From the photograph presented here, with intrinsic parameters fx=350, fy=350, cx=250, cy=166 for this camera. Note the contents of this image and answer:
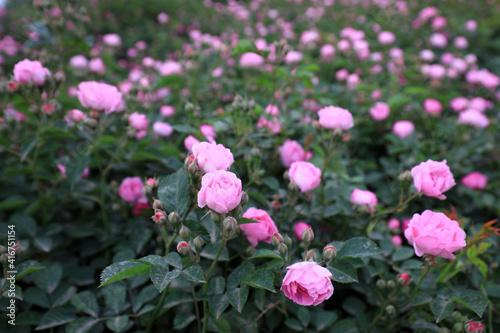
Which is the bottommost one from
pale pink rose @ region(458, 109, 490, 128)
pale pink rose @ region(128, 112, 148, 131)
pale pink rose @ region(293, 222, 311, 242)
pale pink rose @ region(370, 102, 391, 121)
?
pale pink rose @ region(370, 102, 391, 121)

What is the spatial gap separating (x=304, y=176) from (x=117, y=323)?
712mm

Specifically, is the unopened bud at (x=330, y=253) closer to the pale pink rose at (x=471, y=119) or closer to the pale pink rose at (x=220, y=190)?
the pale pink rose at (x=220, y=190)

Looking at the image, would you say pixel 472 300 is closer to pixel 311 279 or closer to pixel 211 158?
pixel 311 279

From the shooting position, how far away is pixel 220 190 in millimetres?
777

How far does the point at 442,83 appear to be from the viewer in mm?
2871

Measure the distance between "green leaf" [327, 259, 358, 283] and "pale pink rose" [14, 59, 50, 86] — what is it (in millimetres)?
1188

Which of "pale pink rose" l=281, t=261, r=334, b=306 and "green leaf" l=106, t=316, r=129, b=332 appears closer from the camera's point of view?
"pale pink rose" l=281, t=261, r=334, b=306

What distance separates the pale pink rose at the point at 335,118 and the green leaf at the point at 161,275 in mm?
742

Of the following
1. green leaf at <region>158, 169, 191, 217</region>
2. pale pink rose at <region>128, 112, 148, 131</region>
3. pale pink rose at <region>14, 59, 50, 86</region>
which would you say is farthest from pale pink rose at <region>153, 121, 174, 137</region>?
green leaf at <region>158, 169, 191, 217</region>

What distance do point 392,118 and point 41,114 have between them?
1878 millimetres

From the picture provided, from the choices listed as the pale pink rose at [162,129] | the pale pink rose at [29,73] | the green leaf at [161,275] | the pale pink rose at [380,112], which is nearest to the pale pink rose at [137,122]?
the pale pink rose at [162,129]

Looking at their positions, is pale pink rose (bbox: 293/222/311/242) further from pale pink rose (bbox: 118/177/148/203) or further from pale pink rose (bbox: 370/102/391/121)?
pale pink rose (bbox: 370/102/391/121)

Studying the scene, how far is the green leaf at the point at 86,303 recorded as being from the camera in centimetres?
105

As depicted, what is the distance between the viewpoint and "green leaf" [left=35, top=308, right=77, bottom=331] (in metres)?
1.04
